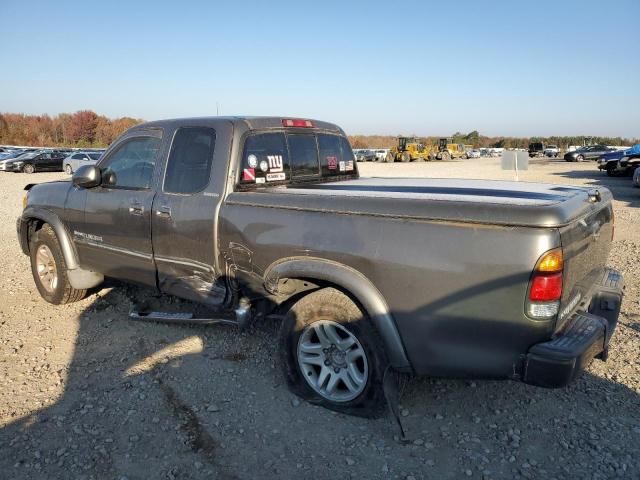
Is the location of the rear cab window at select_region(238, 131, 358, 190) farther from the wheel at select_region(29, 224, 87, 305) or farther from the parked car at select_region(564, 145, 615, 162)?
the parked car at select_region(564, 145, 615, 162)

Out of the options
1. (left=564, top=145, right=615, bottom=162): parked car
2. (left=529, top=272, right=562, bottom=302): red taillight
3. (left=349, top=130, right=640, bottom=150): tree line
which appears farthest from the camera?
(left=349, top=130, right=640, bottom=150): tree line

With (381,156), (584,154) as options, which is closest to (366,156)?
(381,156)

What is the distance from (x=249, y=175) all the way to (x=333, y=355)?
1.50m

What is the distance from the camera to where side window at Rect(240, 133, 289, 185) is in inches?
147

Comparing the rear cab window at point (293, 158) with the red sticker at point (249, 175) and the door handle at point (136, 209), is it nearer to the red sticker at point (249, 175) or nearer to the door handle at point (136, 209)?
the red sticker at point (249, 175)

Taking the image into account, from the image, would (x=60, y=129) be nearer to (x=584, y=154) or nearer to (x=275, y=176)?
(x=584, y=154)

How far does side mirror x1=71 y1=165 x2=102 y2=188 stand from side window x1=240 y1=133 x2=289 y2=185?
1.56 meters

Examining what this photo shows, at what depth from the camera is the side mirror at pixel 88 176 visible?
429 cm

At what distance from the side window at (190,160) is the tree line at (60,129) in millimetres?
66627

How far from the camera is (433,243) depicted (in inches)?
103

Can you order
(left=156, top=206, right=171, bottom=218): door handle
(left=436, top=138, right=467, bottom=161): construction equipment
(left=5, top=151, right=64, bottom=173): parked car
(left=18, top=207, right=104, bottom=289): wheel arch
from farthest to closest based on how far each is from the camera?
(left=436, top=138, right=467, bottom=161): construction equipment
(left=5, top=151, right=64, bottom=173): parked car
(left=18, top=207, right=104, bottom=289): wheel arch
(left=156, top=206, right=171, bottom=218): door handle

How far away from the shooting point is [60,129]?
221ft

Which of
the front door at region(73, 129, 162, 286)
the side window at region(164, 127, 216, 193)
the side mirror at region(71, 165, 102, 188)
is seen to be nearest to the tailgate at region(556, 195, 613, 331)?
the side window at region(164, 127, 216, 193)

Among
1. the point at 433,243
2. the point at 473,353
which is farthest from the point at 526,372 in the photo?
the point at 433,243
